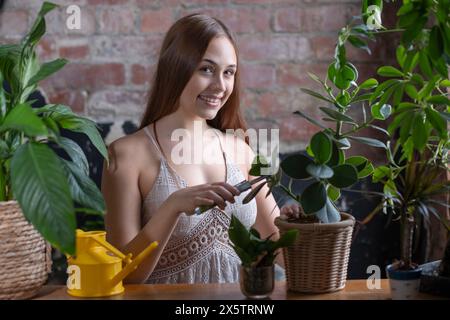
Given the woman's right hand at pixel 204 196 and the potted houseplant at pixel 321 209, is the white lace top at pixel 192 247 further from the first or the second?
the potted houseplant at pixel 321 209

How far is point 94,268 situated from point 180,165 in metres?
0.68

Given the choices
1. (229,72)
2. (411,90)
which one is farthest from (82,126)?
(229,72)

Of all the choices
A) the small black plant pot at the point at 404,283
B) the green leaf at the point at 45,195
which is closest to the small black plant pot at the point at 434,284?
the small black plant pot at the point at 404,283

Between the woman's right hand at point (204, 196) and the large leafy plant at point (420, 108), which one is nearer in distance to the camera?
the large leafy plant at point (420, 108)

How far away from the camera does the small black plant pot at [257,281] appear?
3.74 feet

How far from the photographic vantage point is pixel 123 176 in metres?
1.75

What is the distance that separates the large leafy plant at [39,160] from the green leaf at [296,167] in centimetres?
31

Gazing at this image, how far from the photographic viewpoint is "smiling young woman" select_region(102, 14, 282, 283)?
1724mm

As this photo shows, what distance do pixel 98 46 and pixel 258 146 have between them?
666mm

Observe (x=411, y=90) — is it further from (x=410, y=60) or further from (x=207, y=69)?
(x=207, y=69)

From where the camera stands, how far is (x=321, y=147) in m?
1.14

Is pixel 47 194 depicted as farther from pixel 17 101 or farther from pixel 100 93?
pixel 100 93

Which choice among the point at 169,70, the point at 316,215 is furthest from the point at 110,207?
the point at 316,215

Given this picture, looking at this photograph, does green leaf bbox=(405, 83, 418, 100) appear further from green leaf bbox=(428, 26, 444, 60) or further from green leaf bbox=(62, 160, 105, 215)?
green leaf bbox=(62, 160, 105, 215)
